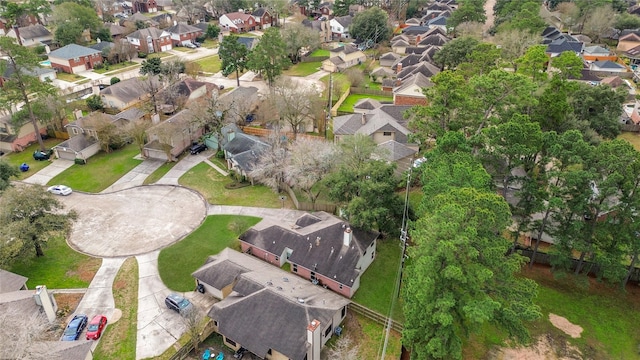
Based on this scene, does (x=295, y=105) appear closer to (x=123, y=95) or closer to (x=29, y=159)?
(x=123, y=95)

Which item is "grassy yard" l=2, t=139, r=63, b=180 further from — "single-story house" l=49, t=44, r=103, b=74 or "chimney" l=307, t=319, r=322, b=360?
"chimney" l=307, t=319, r=322, b=360

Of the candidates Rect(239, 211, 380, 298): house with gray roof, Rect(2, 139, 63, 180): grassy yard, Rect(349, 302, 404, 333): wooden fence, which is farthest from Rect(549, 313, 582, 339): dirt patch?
Rect(2, 139, 63, 180): grassy yard

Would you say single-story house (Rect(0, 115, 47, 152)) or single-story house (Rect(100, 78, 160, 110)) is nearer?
single-story house (Rect(0, 115, 47, 152))

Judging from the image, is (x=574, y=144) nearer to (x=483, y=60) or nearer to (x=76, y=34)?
(x=483, y=60)

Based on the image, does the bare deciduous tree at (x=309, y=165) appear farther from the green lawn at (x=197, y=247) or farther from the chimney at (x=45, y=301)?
the chimney at (x=45, y=301)

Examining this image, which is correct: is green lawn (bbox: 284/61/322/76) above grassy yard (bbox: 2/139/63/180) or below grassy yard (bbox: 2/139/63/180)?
above

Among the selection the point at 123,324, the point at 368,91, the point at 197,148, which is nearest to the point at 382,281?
the point at 123,324

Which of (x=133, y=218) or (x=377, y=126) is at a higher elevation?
(x=377, y=126)

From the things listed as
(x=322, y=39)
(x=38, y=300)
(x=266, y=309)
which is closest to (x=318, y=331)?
(x=266, y=309)
